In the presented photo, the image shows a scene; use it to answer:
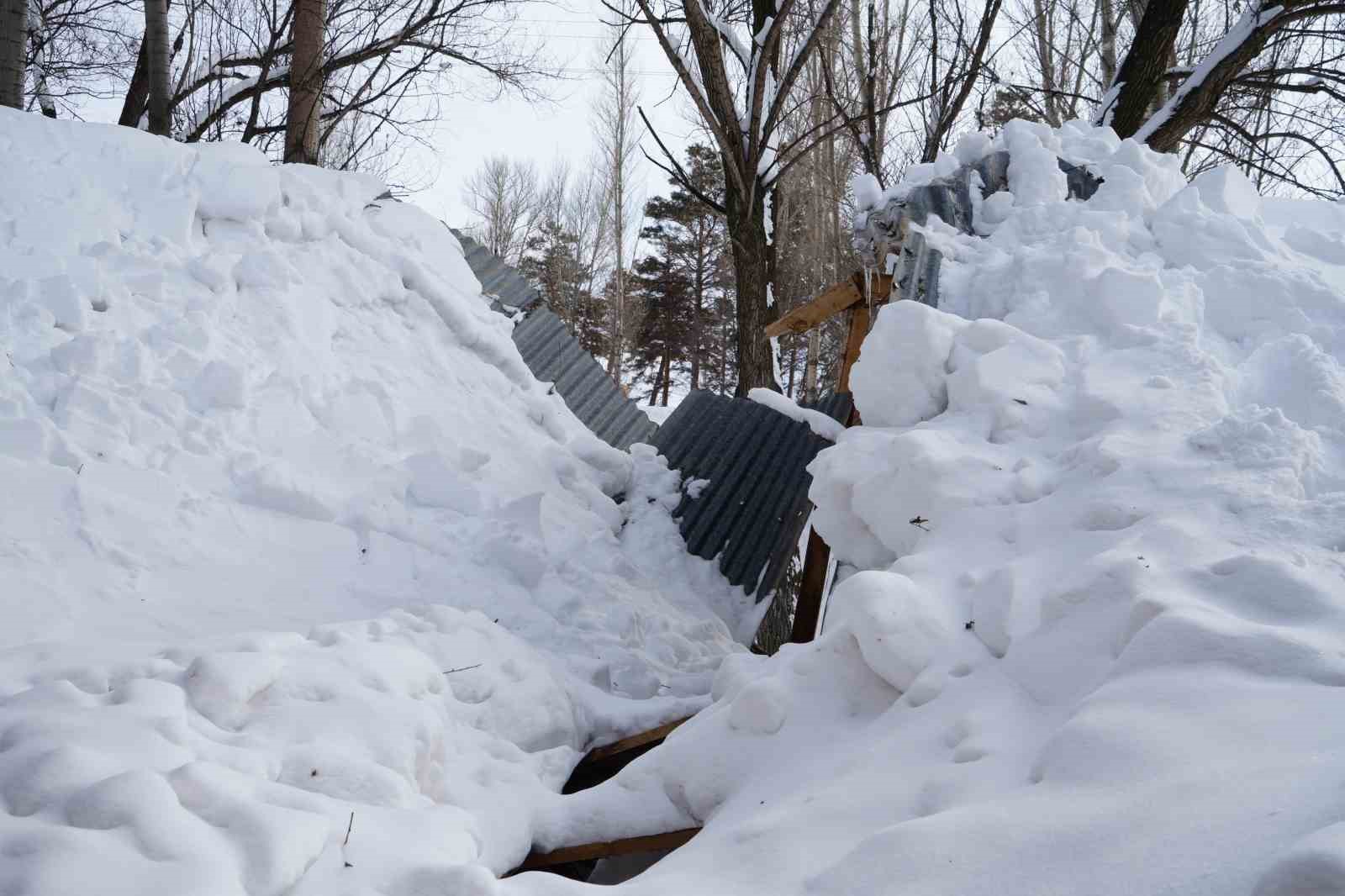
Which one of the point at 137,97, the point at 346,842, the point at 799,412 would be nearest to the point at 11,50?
the point at 137,97

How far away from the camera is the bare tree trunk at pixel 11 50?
17.7 ft

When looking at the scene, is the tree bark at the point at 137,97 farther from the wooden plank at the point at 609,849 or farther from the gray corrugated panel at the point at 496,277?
the wooden plank at the point at 609,849

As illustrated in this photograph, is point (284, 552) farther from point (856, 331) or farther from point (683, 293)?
point (683, 293)

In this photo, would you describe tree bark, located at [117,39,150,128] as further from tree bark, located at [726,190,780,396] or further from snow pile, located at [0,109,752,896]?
tree bark, located at [726,190,780,396]

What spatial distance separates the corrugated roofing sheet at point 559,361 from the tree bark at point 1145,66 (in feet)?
13.3

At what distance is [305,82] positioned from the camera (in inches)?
267

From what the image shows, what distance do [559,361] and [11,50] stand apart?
3866mm

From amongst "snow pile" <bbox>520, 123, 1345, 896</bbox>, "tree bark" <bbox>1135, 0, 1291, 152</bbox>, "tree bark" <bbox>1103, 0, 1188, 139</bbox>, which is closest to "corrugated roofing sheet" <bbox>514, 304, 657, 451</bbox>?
"snow pile" <bbox>520, 123, 1345, 896</bbox>

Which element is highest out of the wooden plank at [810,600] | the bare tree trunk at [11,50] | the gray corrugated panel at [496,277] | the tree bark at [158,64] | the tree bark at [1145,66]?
the tree bark at [1145,66]

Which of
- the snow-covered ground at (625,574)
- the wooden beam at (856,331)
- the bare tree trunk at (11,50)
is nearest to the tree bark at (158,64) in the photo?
the bare tree trunk at (11,50)

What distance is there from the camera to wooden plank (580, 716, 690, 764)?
114 inches

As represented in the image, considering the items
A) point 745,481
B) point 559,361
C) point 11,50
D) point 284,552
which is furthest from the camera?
point 559,361

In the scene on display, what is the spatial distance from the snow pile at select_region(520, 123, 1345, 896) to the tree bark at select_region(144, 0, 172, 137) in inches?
238

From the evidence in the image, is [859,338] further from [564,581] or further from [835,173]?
[835,173]
